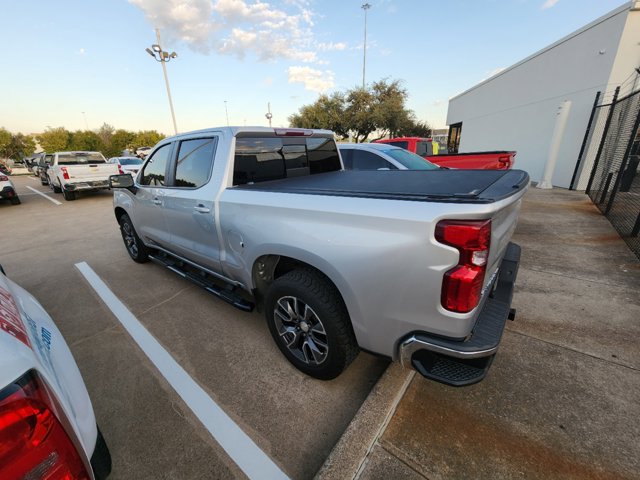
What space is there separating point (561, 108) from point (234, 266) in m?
12.3

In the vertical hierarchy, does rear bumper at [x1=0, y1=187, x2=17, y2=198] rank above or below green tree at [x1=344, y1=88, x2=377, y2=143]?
below

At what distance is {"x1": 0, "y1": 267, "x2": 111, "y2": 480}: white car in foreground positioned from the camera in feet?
2.70

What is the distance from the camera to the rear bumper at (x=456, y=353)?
1494mm

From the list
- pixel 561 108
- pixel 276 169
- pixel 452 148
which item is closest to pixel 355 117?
pixel 452 148

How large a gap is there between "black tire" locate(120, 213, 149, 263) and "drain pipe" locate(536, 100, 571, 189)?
12570 mm

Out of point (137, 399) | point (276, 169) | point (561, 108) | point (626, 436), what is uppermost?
point (561, 108)

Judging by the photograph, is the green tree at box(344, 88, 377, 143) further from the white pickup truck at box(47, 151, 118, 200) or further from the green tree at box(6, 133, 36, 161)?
the green tree at box(6, 133, 36, 161)

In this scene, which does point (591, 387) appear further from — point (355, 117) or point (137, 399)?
point (355, 117)

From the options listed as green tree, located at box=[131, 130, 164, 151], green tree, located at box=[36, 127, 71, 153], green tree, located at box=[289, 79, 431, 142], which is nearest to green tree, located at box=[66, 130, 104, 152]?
green tree, located at box=[36, 127, 71, 153]

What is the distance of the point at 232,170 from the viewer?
2625 millimetres

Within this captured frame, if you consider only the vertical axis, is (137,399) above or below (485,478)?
below

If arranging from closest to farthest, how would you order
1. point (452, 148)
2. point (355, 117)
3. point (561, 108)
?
point (561, 108), point (452, 148), point (355, 117)

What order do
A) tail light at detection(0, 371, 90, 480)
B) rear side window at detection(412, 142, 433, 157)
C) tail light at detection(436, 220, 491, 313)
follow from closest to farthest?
tail light at detection(0, 371, 90, 480)
tail light at detection(436, 220, 491, 313)
rear side window at detection(412, 142, 433, 157)

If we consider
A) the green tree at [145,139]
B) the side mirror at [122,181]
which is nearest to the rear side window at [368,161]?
the side mirror at [122,181]
